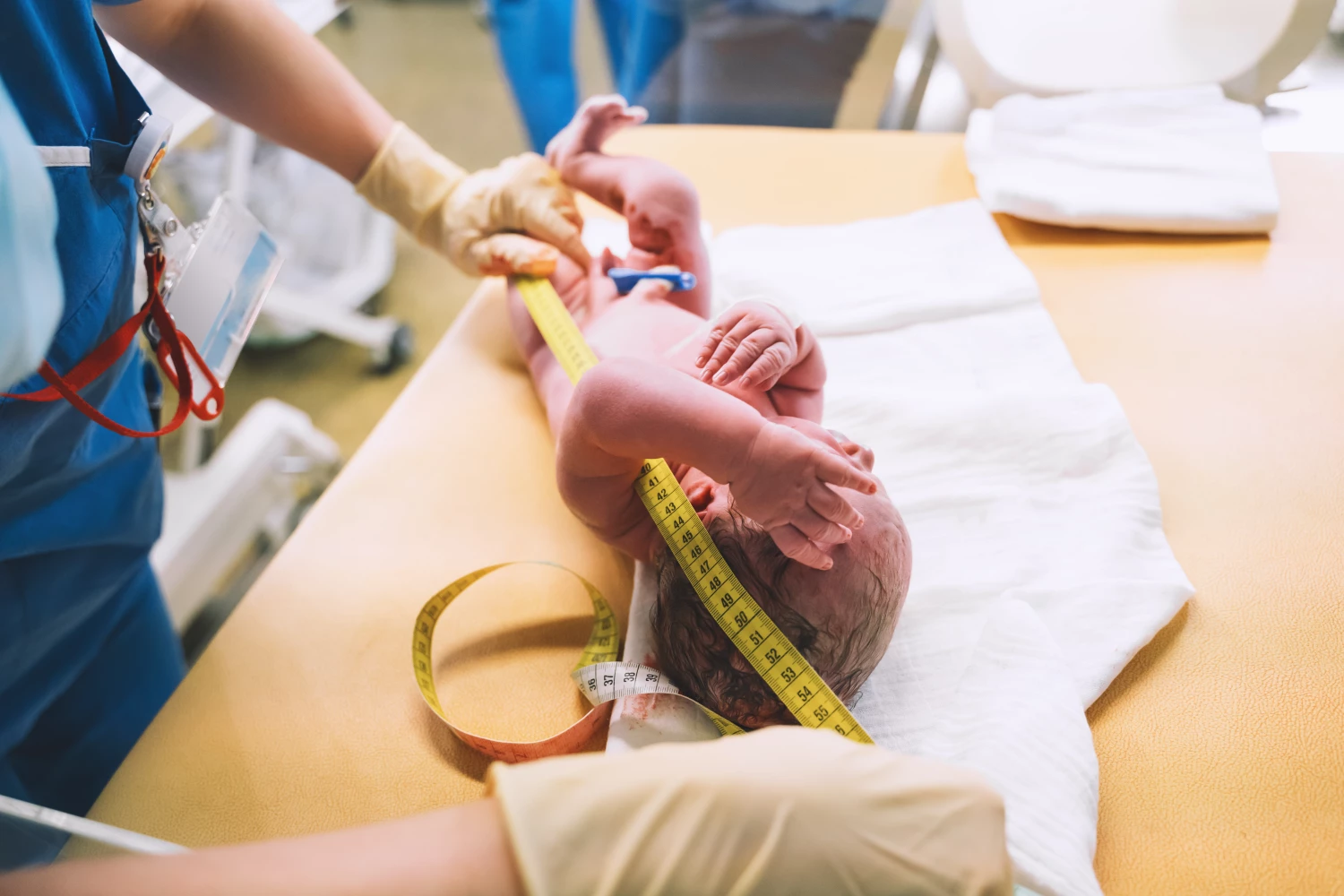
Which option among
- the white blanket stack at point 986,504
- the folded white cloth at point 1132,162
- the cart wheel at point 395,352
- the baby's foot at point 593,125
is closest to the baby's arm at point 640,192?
the baby's foot at point 593,125

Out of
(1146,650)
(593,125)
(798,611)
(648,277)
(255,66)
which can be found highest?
(255,66)

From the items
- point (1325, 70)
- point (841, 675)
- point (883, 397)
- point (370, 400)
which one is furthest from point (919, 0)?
point (370, 400)

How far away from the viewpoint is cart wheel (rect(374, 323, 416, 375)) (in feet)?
7.12

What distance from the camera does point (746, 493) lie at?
29.5 inches

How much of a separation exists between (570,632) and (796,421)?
1.07ft

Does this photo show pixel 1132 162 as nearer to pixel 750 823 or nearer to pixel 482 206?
pixel 482 206

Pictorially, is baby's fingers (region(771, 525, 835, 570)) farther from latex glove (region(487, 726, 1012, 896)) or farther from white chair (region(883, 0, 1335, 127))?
white chair (region(883, 0, 1335, 127))

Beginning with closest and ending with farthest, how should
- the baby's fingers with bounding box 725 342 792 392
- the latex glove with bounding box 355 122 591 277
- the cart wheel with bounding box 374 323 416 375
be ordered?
the baby's fingers with bounding box 725 342 792 392, the latex glove with bounding box 355 122 591 277, the cart wheel with bounding box 374 323 416 375

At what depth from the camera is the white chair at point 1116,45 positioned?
1.41 m

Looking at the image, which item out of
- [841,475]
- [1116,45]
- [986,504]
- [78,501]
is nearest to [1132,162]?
[1116,45]

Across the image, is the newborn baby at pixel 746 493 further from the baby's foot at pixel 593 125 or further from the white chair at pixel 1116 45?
the white chair at pixel 1116 45

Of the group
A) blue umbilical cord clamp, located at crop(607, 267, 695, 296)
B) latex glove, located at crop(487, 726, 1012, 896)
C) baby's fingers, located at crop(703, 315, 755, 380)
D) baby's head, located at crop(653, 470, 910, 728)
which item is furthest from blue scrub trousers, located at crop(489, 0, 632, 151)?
latex glove, located at crop(487, 726, 1012, 896)

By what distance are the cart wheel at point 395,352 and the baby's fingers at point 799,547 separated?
1621mm

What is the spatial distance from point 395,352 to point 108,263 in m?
1.41
